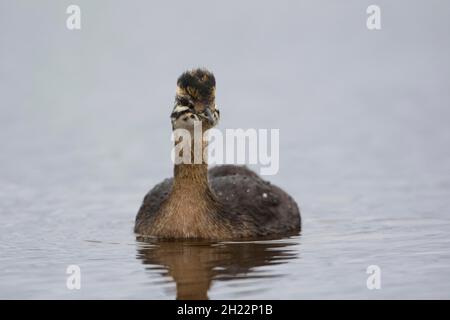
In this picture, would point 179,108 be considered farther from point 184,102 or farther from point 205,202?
point 205,202

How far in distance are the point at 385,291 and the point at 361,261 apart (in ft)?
6.87

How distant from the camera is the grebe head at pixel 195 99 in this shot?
18.1 metres

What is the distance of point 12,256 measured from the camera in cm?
1745

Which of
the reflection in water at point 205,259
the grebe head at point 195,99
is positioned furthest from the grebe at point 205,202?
the reflection in water at point 205,259

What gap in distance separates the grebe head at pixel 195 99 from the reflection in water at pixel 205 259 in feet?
6.56

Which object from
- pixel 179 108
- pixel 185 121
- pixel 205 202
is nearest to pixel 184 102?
pixel 179 108

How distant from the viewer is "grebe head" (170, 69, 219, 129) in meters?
18.1

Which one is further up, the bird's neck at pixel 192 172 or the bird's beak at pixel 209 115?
the bird's beak at pixel 209 115

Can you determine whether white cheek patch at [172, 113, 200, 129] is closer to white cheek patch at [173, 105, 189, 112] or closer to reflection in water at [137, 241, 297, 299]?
white cheek patch at [173, 105, 189, 112]

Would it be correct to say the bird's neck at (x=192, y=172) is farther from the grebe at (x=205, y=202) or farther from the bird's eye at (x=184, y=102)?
the bird's eye at (x=184, y=102)

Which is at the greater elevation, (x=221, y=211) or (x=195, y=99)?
(x=195, y=99)

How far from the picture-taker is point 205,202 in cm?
1889

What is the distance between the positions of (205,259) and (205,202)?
2030 millimetres
